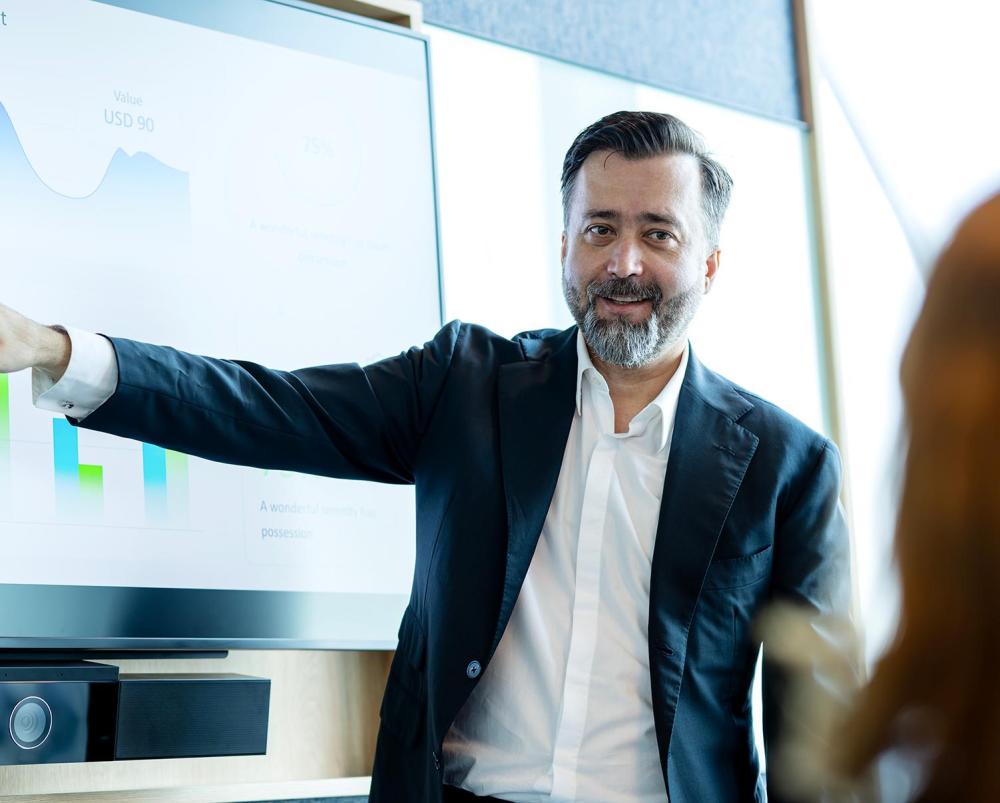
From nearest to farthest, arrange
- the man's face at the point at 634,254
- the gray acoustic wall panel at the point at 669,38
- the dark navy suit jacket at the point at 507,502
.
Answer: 1. the dark navy suit jacket at the point at 507,502
2. the man's face at the point at 634,254
3. the gray acoustic wall panel at the point at 669,38

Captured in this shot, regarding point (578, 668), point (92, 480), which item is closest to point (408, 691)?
point (578, 668)

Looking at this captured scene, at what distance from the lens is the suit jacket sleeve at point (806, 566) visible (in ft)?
5.90

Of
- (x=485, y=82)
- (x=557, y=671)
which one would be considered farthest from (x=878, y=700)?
(x=485, y=82)

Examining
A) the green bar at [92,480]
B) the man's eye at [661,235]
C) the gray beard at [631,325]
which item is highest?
the man's eye at [661,235]

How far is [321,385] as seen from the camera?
5.79 ft

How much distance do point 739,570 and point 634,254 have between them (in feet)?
1.57

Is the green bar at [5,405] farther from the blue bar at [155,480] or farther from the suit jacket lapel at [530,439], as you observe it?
the suit jacket lapel at [530,439]

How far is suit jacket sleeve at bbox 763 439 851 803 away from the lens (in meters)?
1.80

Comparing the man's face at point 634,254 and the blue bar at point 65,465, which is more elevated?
the man's face at point 634,254

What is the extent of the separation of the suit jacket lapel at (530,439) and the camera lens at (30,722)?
1.93 feet

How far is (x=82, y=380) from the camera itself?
1.49 meters

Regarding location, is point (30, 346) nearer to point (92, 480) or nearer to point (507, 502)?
point (92, 480)

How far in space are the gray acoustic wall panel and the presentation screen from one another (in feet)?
1.56

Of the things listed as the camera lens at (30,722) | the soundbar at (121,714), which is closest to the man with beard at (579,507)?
the soundbar at (121,714)
